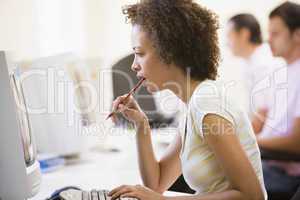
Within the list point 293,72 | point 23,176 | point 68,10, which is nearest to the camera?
point 23,176

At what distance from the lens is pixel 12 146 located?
1.00 meters

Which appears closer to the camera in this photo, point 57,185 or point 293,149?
point 57,185

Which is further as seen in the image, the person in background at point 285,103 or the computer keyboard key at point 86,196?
the person in background at point 285,103

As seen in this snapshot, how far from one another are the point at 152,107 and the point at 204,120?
5.14 ft

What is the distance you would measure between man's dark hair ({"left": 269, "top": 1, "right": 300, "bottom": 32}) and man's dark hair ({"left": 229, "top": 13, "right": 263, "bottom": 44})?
75 cm

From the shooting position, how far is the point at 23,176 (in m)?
1.01

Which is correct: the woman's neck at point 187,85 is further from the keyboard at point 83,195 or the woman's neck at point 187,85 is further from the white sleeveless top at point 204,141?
the keyboard at point 83,195

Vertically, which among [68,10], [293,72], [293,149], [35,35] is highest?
[68,10]

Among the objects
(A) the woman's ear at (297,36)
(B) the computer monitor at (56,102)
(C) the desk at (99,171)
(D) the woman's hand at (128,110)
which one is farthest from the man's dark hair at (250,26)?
(D) the woman's hand at (128,110)

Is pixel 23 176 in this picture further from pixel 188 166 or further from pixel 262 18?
pixel 262 18

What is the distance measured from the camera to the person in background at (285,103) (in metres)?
1.72

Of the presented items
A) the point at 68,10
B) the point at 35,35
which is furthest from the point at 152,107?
the point at 68,10

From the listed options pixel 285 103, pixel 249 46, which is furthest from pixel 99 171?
pixel 249 46

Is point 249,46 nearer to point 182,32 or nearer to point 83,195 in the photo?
point 182,32
